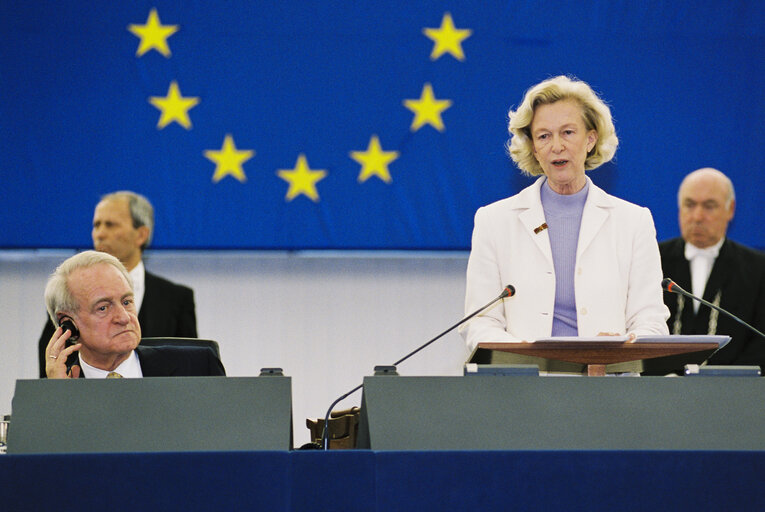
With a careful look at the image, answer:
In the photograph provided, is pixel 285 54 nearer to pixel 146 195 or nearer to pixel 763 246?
pixel 146 195

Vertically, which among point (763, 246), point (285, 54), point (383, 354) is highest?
point (285, 54)

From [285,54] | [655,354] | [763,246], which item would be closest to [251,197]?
[285,54]

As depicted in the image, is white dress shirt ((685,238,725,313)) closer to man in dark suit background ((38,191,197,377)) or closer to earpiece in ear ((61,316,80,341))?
man in dark suit background ((38,191,197,377))

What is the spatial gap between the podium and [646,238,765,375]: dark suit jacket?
7.17ft

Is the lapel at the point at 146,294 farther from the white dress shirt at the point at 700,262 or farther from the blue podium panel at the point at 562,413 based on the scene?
the blue podium panel at the point at 562,413

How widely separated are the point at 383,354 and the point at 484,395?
3.33 meters

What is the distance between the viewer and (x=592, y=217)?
2.89 metres

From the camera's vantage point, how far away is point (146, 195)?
4789 millimetres

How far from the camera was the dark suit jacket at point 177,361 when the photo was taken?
2.74 meters
